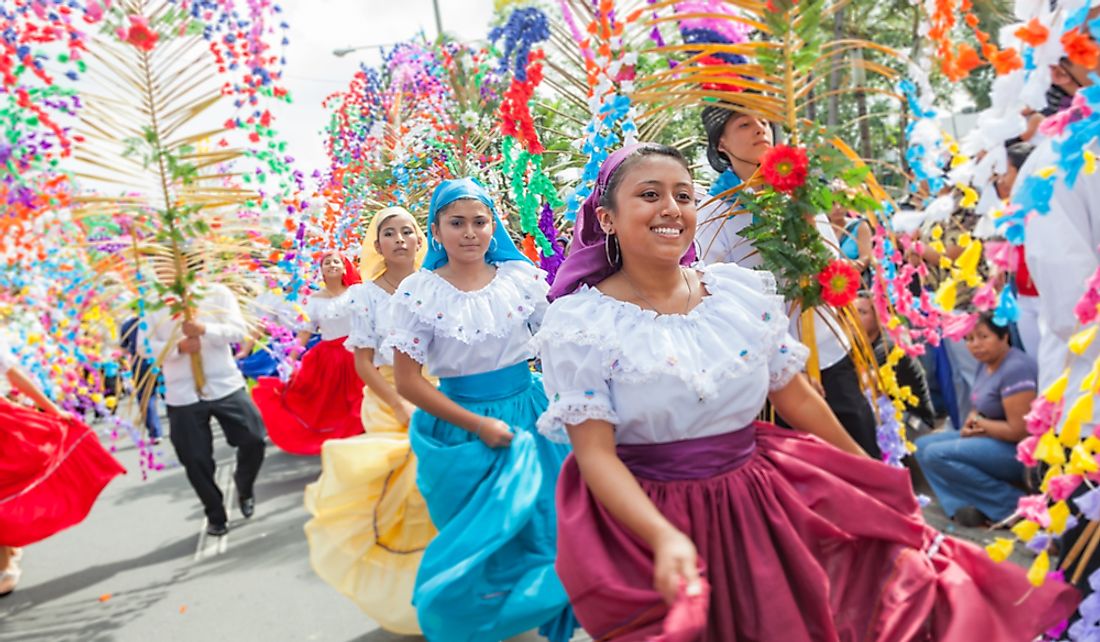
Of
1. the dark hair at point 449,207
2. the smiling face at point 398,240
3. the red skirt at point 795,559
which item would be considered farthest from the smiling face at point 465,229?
the red skirt at point 795,559

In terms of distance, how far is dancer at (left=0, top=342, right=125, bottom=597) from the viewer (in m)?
5.52

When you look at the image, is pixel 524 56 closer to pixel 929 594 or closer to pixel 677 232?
pixel 677 232

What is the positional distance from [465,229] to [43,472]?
3.40 meters

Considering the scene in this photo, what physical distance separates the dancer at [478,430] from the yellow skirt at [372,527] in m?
0.51

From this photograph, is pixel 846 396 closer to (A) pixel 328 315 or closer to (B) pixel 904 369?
(B) pixel 904 369

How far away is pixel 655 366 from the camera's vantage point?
2.22 metres

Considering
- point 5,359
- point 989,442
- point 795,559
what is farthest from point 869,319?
point 5,359

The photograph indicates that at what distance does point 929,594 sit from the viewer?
205 cm

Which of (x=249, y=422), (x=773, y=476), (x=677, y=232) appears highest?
(x=677, y=232)

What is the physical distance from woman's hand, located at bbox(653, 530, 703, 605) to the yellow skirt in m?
2.63

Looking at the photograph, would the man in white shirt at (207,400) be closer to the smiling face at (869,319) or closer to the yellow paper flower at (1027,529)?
the smiling face at (869,319)

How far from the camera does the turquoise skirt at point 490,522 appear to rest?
3.36 meters

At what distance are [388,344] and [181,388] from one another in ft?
10.2

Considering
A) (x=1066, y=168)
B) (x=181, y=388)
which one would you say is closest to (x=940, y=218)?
(x=1066, y=168)
